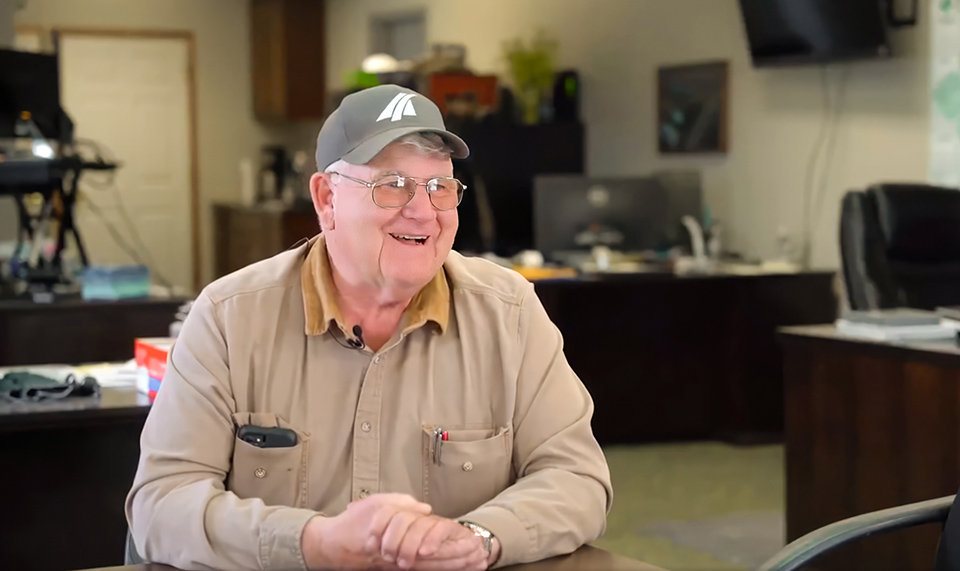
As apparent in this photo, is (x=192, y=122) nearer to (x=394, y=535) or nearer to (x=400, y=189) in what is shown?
(x=400, y=189)

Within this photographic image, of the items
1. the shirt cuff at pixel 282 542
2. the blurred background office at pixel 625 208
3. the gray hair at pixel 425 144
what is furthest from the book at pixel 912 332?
the shirt cuff at pixel 282 542

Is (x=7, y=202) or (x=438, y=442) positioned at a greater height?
(x=7, y=202)

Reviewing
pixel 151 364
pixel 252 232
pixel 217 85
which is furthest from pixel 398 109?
pixel 217 85

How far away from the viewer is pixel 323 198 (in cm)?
179

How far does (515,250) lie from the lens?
7.03 m

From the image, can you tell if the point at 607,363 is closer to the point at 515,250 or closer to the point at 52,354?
the point at 515,250

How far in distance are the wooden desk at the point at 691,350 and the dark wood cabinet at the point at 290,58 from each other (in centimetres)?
476

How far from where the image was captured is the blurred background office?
13.3ft

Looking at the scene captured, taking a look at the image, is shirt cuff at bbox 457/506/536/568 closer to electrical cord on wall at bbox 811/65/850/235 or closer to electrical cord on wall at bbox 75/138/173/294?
electrical cord on wall at bbox 811/65/850/235

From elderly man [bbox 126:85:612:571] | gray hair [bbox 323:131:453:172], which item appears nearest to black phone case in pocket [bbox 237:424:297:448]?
elderly man [bbox 126:85:612:571]

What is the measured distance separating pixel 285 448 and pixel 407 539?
0.27 m

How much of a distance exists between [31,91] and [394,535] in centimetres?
410

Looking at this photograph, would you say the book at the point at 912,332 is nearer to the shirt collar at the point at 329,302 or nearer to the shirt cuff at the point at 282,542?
the shirt collar at the point at 329,302

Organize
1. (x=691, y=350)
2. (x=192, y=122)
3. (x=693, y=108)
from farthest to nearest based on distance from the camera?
(x=192, y=122) → (x=693, y=108) → (x=691, y=350)
